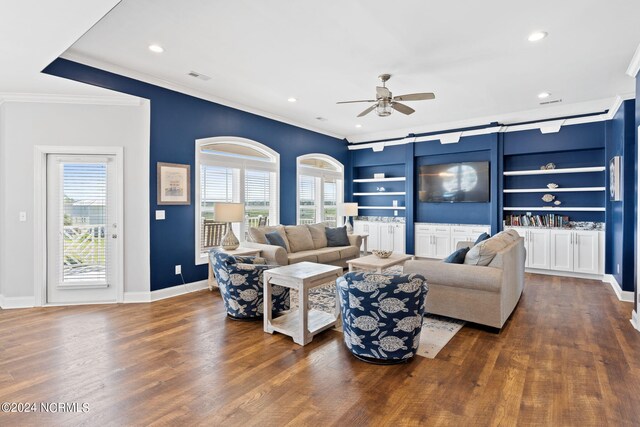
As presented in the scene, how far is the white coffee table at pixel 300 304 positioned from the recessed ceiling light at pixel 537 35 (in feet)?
10.0

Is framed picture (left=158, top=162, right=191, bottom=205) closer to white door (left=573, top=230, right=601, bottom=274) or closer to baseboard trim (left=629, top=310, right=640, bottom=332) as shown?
baseboard trim (left=629, top=310, right=640, bottom=332)

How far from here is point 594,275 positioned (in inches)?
225

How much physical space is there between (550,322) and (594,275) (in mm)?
2887

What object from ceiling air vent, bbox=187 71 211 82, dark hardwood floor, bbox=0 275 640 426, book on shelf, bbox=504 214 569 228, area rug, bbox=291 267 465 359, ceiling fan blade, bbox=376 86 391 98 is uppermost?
ceiling air vent, bbox=187 71 211 82

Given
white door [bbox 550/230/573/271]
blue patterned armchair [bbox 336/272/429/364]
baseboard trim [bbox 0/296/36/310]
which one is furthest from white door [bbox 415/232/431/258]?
baseboard trim [bbox 0/296/36/310]

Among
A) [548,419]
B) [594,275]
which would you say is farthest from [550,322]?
[594,275]

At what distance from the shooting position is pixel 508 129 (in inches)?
257

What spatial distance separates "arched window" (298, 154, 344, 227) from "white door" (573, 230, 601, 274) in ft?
15.7

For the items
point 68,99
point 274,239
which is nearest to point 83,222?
point 68,99

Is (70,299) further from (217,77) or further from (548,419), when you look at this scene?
(548,419)

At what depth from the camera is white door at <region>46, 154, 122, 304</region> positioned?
4.30 m

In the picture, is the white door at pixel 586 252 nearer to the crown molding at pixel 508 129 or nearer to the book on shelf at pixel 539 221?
the book on shelf at pixel 539 221

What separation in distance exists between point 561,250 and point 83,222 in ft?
24.4

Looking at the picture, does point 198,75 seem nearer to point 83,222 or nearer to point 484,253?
point 83,222
